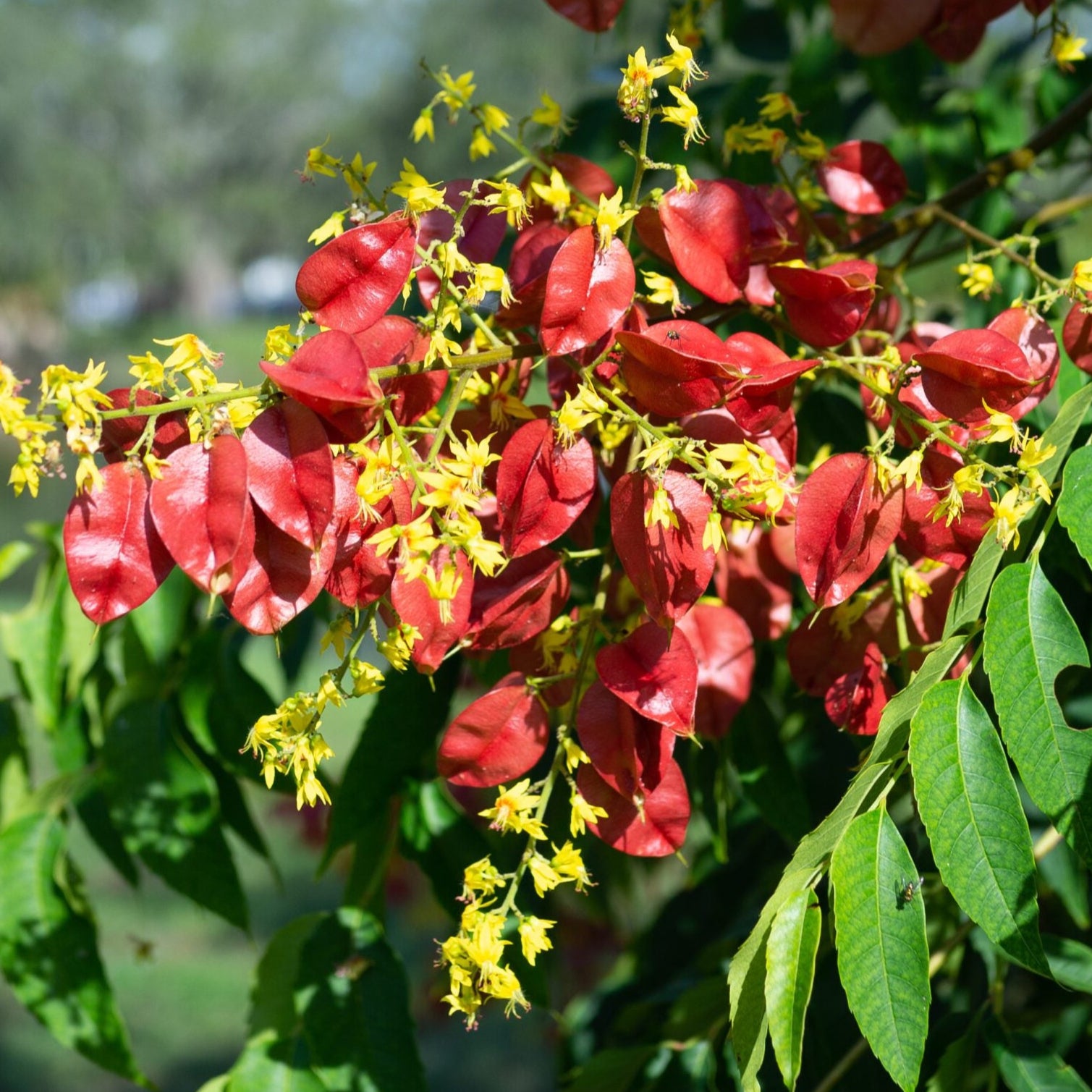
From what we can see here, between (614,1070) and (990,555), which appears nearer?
(990,555)

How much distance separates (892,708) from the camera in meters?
0.60

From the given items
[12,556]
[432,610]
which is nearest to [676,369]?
[432,610]

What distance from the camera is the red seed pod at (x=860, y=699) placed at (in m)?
0.67

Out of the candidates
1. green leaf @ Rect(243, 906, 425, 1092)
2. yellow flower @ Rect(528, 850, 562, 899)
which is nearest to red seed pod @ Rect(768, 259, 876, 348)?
yellow flower @ Rect(528, 850, 562, 899)

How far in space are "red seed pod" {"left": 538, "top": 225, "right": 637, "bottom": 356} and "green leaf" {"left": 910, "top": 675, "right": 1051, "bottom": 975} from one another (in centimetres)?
24

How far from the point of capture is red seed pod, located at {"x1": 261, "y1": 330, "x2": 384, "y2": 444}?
0.51m

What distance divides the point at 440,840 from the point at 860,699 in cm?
34

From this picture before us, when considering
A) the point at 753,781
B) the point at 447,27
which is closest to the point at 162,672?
the point at 753,781

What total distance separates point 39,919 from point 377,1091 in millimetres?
306

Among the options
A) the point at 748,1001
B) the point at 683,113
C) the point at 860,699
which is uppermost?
the point at 683,113

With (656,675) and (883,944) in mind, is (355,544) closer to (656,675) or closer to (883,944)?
(656,675)

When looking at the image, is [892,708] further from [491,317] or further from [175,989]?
[175,989]

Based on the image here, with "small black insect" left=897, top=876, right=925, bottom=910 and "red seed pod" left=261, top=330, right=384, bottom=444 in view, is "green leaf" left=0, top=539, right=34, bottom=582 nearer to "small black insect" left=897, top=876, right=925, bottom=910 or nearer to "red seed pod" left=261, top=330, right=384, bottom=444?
"red seed pod" left=261, top=330, right=384, bottom=444

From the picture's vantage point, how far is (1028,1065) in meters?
0.76
